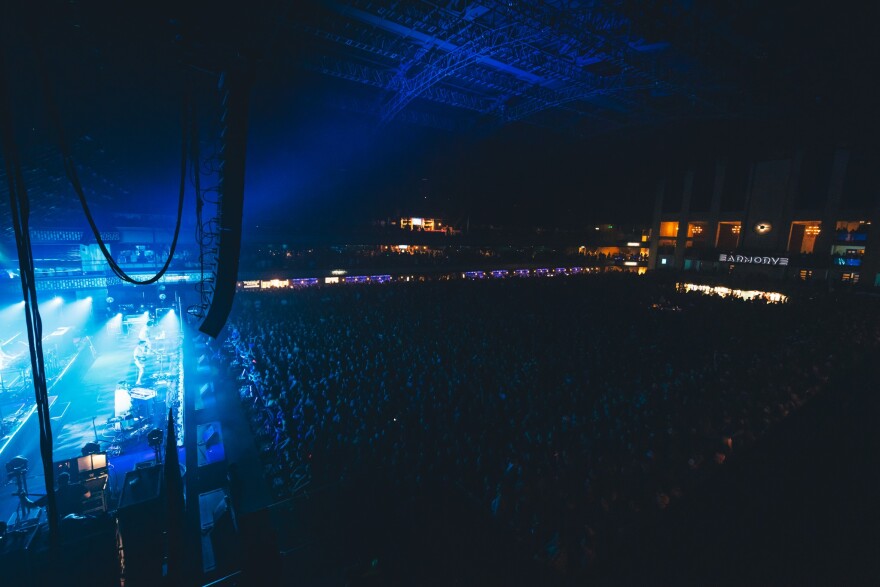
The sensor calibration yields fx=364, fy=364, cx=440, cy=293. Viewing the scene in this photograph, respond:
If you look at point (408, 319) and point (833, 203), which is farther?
point (833, 203)

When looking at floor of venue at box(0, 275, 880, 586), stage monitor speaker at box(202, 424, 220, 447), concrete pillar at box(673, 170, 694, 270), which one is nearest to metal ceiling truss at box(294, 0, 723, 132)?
floor of venue at box(0, 275, 880, 586)

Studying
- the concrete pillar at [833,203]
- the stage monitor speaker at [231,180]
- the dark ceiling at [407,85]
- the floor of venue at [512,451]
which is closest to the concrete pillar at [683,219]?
the dark ceiling at [407,85]

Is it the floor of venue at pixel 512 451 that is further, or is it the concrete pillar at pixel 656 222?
the concrete pillar at pixel 656 222

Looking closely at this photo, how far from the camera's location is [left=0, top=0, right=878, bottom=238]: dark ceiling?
21.8ft

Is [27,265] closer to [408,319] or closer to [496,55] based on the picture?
[408,319]

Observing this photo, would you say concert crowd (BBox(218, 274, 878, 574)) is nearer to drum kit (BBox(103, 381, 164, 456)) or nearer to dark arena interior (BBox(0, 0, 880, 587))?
dark arena interior (BBox(0, 0, 880, 587))

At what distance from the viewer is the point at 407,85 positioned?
13.1m

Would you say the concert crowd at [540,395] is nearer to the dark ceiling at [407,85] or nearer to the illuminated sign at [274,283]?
the dark ceiling at [407,85]

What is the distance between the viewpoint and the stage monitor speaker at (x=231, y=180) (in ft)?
10.2

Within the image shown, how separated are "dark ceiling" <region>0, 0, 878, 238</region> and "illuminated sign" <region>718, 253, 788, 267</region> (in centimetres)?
641

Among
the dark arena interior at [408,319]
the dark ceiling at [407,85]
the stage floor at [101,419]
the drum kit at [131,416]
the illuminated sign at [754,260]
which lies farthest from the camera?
the illuminated sign at [754,260]

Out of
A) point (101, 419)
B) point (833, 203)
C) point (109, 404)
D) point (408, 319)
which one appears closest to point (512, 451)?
point (408, 319)

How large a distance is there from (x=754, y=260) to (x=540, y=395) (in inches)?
912

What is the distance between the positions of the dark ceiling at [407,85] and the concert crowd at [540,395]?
5.08 metres
